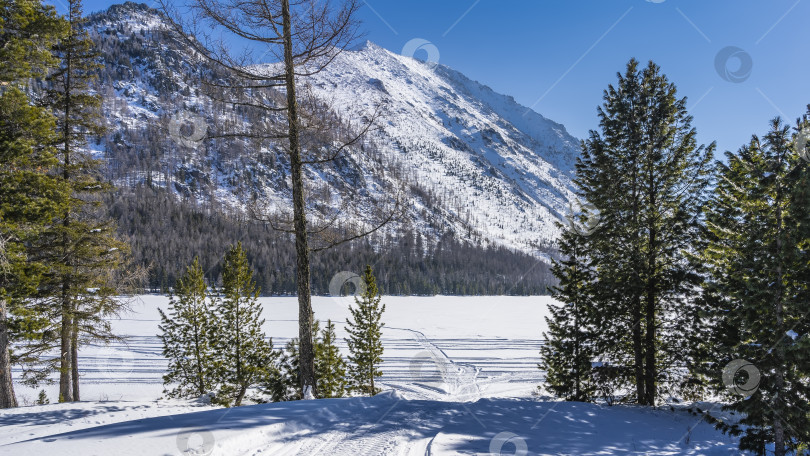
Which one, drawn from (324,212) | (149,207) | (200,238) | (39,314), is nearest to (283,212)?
(324,212)

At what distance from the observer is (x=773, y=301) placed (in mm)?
7473

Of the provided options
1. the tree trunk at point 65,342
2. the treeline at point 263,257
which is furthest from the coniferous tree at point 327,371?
the treeline at point 263,257

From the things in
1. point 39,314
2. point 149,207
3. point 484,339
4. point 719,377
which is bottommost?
point 484,339

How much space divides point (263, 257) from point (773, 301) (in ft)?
359

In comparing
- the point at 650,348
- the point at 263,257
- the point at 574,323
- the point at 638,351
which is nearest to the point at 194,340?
the point at 574,323

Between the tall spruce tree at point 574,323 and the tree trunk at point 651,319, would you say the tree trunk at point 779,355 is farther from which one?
the tall spruce tree at point 574,323

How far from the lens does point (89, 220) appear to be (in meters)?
13.5

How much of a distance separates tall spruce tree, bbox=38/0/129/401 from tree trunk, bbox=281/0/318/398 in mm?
9182

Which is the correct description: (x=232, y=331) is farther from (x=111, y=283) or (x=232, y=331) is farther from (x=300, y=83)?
(x=300, y=83)

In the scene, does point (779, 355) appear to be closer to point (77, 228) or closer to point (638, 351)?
point (638, 351)

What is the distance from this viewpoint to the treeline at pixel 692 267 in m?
7.37

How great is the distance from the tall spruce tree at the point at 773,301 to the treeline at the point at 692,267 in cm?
3

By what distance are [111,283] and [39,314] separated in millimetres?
2402

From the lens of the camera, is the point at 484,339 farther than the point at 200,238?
No
